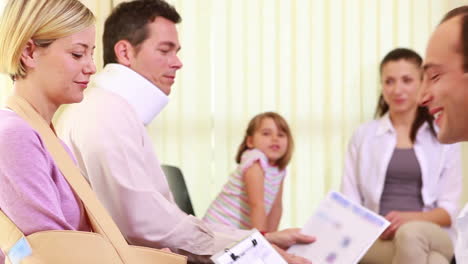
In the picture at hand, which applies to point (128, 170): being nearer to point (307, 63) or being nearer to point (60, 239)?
point (60, 239)

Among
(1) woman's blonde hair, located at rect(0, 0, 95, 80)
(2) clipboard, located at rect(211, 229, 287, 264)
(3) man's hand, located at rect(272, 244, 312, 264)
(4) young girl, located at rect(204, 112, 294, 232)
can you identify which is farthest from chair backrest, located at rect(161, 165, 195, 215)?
(1) woman's blonde hair, located at rect(0, 0, 95, 80)

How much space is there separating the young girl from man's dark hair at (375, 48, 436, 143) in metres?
0.53

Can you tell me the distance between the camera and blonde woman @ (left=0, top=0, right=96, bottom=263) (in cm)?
139

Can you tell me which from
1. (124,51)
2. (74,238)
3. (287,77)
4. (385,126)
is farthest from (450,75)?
(287,77)

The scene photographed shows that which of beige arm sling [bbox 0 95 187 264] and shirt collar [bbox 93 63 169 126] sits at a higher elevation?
shirt collar [bbox 93 63 169 126]

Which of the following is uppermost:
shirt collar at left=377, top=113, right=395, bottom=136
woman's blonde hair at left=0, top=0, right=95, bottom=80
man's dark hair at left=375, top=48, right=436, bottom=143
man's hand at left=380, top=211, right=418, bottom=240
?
woman's blonde hair at left=0, top=0, right=95, bottom=80

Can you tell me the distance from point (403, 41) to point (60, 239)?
3049mm

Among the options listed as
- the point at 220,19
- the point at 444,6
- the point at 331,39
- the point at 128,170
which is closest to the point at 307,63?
the point at 331,39

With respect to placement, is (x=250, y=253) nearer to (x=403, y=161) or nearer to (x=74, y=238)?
(x=74, y=238)

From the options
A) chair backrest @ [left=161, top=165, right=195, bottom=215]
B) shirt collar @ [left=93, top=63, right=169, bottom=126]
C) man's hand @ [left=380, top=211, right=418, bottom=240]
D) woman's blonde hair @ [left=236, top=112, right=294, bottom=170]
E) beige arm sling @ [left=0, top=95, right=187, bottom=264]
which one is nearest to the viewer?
beige arm sling @ [left=0, top=95, right=187, bottom=264]

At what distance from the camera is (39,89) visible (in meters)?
1.59

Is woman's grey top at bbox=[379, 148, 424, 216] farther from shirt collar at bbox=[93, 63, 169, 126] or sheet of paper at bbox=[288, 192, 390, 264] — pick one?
shirt collar at bbox=[93, 63, 169, 126]

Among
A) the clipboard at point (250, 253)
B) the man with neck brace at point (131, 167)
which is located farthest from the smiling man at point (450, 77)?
the man with neck brace at point (131, 167)

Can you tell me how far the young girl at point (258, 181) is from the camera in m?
3.16
